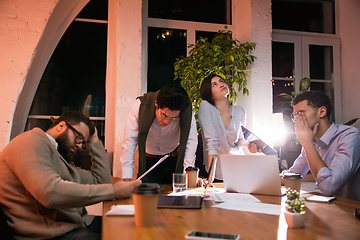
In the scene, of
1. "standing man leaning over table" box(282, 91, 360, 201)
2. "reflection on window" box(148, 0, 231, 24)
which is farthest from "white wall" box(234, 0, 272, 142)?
"standing man leaning over table" box(282, 91, 360, 201)

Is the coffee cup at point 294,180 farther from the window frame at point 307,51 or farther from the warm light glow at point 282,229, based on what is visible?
the window frame at point 307,51

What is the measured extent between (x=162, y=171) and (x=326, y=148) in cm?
121

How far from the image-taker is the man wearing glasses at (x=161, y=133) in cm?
203

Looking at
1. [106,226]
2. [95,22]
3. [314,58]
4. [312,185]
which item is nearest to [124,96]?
[95,22]

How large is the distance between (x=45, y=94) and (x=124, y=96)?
3.39ft

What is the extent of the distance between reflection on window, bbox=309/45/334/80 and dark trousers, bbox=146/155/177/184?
2.88 metres

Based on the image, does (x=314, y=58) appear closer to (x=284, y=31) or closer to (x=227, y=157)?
(x=284, y=31)

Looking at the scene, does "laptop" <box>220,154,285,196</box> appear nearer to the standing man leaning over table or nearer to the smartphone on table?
the standing man leaning over table

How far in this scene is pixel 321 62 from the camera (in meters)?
4.11

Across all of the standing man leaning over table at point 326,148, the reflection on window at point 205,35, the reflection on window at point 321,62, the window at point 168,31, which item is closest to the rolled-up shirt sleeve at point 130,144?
the standing man leaning over table at point 326,148

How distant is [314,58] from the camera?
4098 mm

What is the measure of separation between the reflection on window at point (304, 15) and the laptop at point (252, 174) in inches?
127

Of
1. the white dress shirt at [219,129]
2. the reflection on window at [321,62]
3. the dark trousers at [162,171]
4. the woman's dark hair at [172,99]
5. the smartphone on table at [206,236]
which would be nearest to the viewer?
the smartphone on table at [206,236]

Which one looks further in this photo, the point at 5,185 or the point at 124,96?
the point at 124,96
